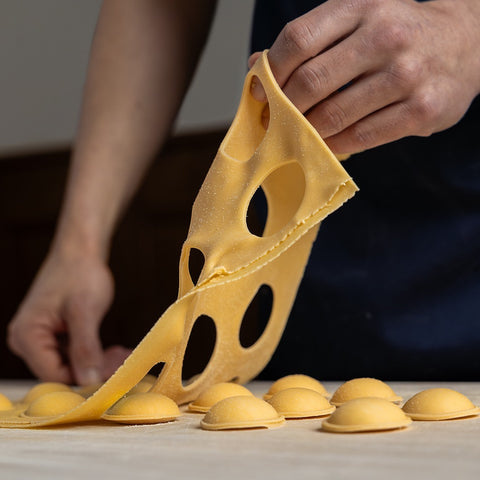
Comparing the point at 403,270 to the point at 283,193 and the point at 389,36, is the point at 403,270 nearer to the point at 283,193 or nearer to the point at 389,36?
the point at 283,193

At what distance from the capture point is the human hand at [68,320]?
0.99 metres

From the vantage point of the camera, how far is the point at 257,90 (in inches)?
25.9

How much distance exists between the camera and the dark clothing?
90cm

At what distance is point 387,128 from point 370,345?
1.22 feet

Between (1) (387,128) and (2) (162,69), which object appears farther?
(2) (162,69)

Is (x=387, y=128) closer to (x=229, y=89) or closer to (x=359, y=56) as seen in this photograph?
(x=359, y=56)

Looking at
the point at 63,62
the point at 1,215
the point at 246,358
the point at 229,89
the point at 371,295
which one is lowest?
the point at 246,358

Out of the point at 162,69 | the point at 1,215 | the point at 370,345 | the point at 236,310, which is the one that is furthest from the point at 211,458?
the point at 1,215

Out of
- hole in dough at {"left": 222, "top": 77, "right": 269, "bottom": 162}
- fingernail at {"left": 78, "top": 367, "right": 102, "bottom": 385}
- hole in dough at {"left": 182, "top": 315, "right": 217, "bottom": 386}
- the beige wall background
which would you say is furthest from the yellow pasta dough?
the beige wall background

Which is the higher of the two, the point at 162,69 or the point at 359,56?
the point at 162,69

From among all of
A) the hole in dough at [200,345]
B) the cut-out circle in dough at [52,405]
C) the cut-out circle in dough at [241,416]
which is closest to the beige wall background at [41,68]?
the hole in dough at [200,345]

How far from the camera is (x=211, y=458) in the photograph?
1.42ft

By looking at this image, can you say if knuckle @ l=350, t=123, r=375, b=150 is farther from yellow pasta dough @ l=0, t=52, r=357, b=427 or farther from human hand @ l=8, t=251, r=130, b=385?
human hand @ l=8, t=251, r=130, b=385

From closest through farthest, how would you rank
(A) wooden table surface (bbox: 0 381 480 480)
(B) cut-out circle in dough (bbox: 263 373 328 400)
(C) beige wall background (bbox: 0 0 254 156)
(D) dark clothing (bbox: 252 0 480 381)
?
(A) wooden table surface (bbox: 0 381 480 480) < (B) cut-out circle in dough (bbox: 263 373 328 400) < (D) dark clothing (bbox: 252 0 480 381) < (C) beige wall background (bbox: 0 0 254 156)
